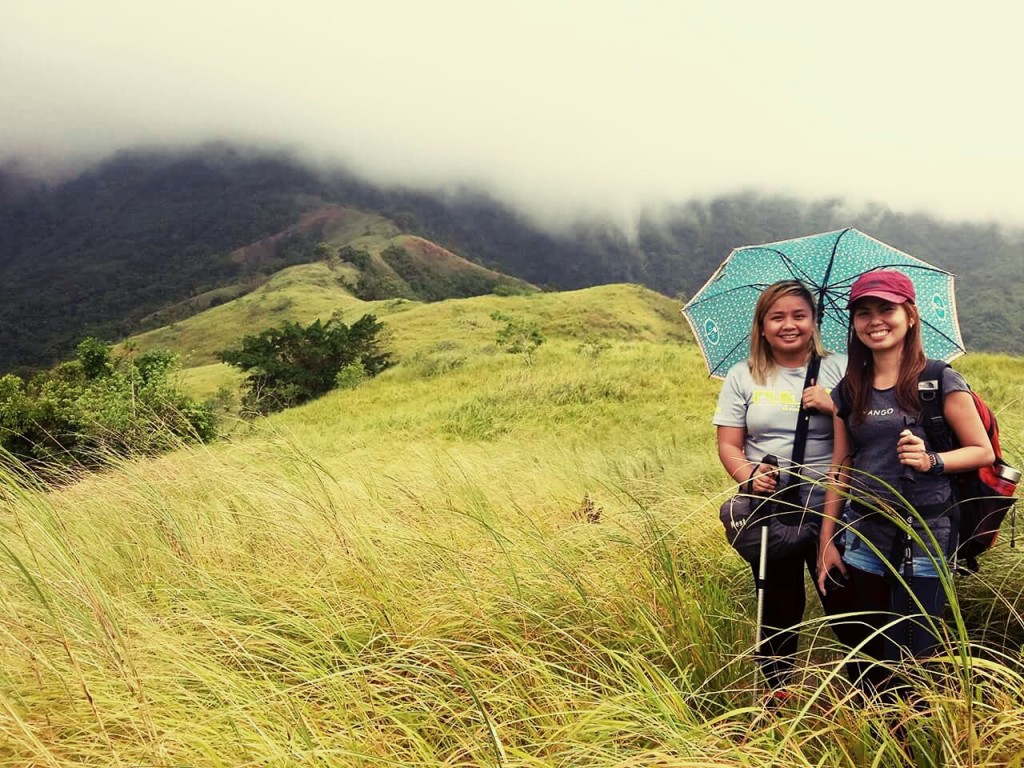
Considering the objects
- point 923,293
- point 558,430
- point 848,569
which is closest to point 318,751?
point 848,569

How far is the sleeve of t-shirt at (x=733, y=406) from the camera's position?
8.25ft

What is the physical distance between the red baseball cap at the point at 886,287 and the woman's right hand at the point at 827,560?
0.91 metres

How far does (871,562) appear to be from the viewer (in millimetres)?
2059

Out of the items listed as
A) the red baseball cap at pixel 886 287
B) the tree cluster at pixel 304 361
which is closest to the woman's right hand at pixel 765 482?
the red baseball cap at pixel 886 287

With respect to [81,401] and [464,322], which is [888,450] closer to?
[81,401]

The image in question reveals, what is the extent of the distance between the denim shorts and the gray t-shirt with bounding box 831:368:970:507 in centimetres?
19

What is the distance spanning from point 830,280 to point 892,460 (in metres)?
1.16

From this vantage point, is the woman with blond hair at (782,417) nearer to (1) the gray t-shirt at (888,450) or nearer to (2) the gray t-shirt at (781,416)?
(2) the gray t-shirt at (781,416)

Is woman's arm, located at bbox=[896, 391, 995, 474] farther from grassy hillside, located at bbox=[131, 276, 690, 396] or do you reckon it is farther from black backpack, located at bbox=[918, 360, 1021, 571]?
grassy hillside, located at bbox=[131, 276, 690, 396]

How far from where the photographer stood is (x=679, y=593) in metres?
2.18

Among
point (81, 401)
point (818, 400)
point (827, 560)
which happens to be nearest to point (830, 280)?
point (818, 400)

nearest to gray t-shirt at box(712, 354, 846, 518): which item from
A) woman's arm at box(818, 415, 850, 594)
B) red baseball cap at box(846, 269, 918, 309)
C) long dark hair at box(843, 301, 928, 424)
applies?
woman's arm at box(818, 415, 850, 594)

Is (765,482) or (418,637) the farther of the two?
(765,482)

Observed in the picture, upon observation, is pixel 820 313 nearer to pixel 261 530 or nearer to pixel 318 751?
pixel 318 751
